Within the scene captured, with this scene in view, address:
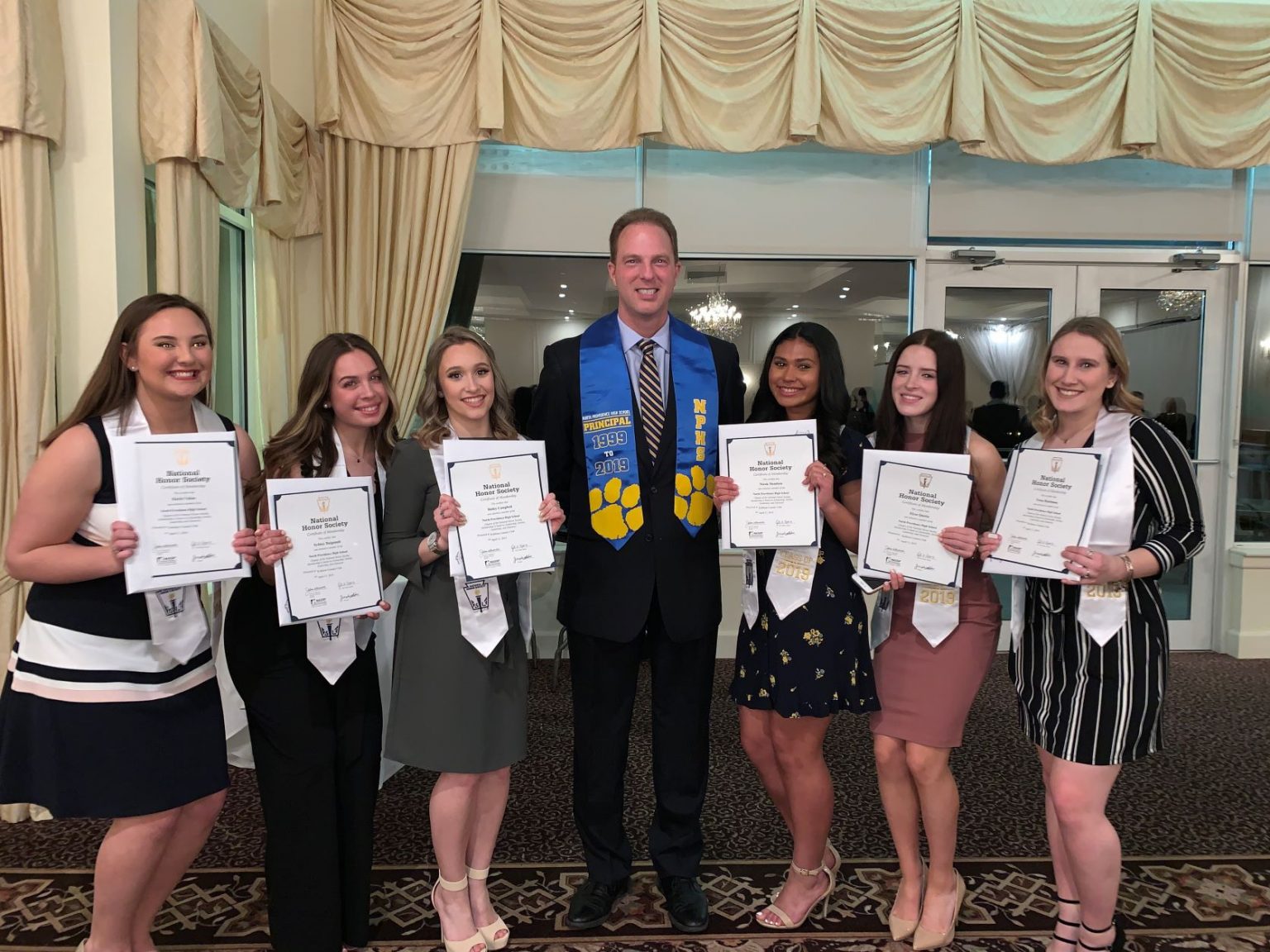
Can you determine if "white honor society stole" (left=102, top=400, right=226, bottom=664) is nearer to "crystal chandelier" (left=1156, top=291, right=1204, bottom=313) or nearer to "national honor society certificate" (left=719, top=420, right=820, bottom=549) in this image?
"national honor society certificate" (left=719, top=420, right=820, bottom=549)

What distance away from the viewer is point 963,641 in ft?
6.93

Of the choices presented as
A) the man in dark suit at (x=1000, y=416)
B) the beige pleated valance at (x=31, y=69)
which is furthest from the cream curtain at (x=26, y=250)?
the man in dark suit at (x=1000, y=416)

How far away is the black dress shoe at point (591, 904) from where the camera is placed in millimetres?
2268

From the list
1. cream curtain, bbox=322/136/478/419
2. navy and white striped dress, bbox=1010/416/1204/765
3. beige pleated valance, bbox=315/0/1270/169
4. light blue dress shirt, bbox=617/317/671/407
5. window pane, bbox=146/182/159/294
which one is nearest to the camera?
navy and white striped dress, bbox=1010/416/1204/765

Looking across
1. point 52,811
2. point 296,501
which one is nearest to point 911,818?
point 296,501

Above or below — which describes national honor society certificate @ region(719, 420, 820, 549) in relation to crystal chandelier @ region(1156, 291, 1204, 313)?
below

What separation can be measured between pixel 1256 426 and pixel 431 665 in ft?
19.0

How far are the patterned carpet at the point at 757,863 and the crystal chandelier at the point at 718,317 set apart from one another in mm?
2609

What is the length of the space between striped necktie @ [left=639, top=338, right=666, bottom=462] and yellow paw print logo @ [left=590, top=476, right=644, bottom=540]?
0.12m

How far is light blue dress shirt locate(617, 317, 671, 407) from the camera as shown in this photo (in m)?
2.22

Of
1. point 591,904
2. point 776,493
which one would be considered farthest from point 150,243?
point 591,904

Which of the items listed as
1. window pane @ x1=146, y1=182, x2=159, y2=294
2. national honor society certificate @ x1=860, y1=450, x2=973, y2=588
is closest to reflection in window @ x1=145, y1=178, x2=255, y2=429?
window pane @ x1=146, y1=182, x2=159, y2=294

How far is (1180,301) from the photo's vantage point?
5.25 metres

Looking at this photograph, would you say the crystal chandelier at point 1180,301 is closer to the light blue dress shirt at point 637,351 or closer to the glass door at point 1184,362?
the glass door at point 1184,362
